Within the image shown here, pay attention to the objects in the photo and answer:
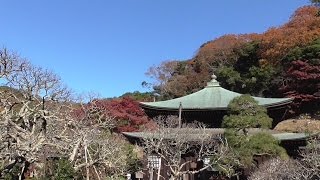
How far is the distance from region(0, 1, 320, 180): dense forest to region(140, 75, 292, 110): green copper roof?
3.08 ft

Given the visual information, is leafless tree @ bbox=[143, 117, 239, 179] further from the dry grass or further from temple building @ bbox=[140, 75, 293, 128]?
the dry grass

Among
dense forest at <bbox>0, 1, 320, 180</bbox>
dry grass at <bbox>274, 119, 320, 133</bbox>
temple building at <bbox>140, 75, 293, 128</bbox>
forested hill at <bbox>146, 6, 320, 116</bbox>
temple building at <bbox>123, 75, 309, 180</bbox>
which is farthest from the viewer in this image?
forested hill at <bbox>146, 6, 320, 116</bbox>

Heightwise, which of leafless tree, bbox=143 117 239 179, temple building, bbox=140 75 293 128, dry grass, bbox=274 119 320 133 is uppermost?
temple building, bbox=140 75 293 128

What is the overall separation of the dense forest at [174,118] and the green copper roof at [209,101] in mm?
938

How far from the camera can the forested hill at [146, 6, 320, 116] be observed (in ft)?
99.9

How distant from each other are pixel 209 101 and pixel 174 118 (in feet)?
6.58

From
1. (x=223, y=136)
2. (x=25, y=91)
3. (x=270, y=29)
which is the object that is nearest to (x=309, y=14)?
(x=270, y=29)

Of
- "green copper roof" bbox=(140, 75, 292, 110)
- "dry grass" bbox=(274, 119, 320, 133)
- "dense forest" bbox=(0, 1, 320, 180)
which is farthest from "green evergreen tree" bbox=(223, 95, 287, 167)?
"dry grass" bbox=(274, 119, 320, 133)

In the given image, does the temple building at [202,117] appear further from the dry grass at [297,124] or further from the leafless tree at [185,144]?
the dry grass at [297,124]

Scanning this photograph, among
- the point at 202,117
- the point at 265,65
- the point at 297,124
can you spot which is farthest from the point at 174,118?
the point at 265,65

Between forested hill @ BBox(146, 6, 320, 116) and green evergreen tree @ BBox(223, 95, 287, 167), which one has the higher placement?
forested hill @ BBox(146, 6, 320, 116)

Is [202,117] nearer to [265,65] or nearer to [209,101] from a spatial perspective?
[209,101]

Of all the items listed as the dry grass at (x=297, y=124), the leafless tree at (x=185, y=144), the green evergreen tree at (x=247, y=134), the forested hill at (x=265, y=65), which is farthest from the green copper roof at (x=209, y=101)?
the forested hill at (x=265, y=65)

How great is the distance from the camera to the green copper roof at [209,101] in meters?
19.0
